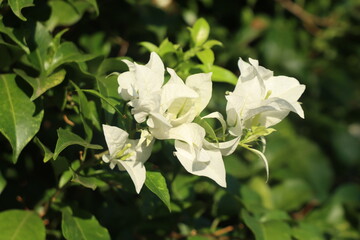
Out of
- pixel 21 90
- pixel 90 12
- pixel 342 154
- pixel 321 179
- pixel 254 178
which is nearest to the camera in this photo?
pixel 21 90

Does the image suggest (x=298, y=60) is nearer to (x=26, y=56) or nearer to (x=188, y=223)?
(x=188, y=223)

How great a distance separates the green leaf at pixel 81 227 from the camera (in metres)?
0.87

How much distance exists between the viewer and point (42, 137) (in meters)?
1.04

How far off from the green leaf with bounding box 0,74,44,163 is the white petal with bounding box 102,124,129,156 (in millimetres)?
175

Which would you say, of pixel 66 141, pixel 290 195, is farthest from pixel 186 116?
pixel 290 195

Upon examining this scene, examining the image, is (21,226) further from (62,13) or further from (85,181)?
(62,13)

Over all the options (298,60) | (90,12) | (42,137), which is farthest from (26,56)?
(298,60)

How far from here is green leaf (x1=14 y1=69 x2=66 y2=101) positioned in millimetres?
816

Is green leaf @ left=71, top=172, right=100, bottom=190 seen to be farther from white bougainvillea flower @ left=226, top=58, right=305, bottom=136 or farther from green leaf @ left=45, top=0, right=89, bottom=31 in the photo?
green leaf @ left=45, top=0, right=89, bottom=31

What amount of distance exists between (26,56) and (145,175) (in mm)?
384

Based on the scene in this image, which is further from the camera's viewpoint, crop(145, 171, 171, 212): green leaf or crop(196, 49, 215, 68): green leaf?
crop(196, 49, 215, 68): green leaf

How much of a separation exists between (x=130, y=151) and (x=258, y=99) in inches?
8.3

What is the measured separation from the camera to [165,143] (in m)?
0.89

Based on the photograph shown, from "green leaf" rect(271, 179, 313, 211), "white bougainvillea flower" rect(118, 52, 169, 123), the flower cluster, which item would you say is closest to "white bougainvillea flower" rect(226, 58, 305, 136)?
the flower cluster
